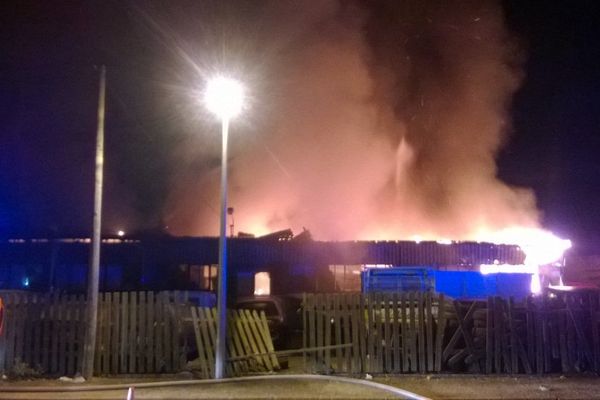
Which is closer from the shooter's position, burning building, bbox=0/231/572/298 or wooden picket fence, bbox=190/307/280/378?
wooden picket fence, bbox=190/307/280/378

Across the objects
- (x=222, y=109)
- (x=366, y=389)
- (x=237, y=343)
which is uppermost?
(x=222, y=109)

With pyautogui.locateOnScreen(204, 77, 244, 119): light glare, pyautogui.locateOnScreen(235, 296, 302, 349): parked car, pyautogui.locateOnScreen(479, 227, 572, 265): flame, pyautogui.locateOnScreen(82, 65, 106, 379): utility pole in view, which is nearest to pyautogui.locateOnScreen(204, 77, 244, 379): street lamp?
pyautogui.locateOnScreen(204, 77, 244, 119): light glare

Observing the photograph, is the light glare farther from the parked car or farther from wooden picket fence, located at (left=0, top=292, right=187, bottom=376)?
the parked car

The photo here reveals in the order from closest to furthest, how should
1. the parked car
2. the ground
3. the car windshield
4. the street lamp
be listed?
the ground → the street lamp → the parked car → the car windshield

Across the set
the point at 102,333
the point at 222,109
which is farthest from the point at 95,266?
the point at 222,109

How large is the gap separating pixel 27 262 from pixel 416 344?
2671 centimetres

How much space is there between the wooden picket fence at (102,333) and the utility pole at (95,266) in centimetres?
29

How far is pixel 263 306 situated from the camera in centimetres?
1393

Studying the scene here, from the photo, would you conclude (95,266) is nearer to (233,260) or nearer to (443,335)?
(443,335)

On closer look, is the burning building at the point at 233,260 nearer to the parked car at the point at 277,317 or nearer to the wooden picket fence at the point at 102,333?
the parked car at the point at 277,317

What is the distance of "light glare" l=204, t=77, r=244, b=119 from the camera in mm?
10227

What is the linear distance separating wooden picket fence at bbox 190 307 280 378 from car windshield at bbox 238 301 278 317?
2471 millimetres

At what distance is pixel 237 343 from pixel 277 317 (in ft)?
9.26

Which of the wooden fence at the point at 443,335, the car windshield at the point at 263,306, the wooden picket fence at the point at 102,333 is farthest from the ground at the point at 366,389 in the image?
the car windshield at the point at 263,306
